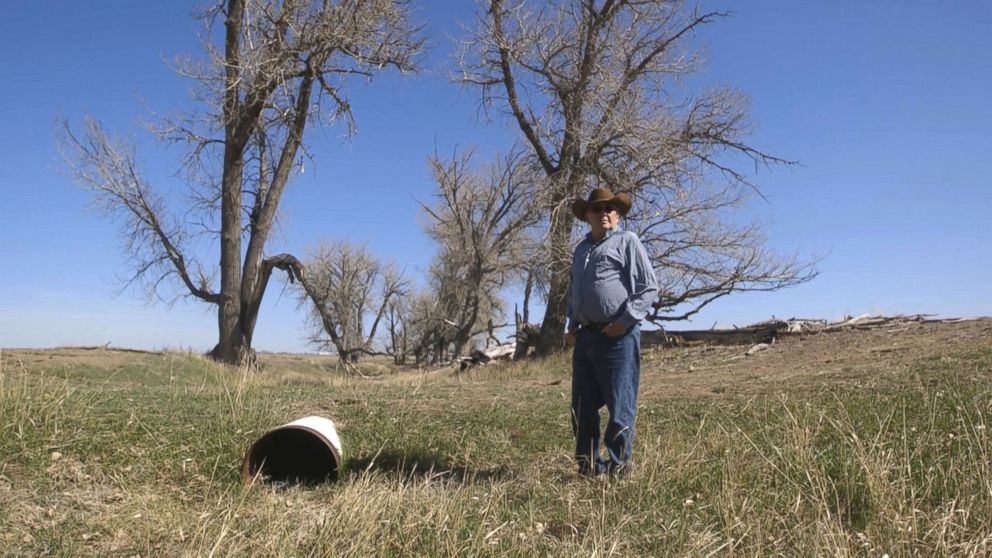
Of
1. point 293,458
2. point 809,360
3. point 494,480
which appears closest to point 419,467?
point 494,480

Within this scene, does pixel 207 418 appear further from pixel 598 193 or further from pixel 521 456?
pixel 598 193

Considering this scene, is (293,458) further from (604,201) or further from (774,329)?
(774,329)

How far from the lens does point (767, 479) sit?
4543 millimetres

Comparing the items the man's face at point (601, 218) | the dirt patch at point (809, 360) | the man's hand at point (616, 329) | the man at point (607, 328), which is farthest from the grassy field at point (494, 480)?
the man's face at point (601, 218)

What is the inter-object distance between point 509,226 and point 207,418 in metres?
26.8

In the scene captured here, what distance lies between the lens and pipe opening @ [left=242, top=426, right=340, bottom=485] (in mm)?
5539

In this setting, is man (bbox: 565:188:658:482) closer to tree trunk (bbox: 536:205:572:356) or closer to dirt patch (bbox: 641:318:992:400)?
dirt patch (bbox: 641:318:992:400)

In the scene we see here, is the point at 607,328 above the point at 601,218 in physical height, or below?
below

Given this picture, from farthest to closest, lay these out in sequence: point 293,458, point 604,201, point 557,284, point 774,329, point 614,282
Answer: point 557,284
point 774,329
point 293,458
point 604,201
point 614,282

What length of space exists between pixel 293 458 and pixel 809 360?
402 inches

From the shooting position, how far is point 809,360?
13.0 meters

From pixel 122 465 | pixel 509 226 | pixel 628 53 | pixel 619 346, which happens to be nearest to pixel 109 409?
pixel 122 465

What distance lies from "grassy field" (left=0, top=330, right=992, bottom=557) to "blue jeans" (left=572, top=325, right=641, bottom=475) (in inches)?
9.4

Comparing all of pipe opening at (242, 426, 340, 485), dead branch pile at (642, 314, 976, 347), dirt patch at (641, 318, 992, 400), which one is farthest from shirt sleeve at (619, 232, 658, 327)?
dead branch pile at (642, 314, 976, 347)
